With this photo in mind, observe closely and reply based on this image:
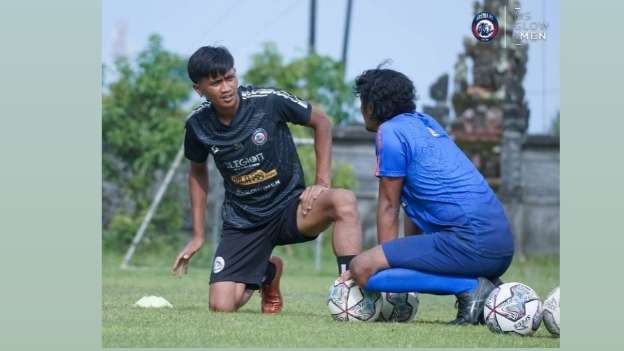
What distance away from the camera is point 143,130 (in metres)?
15.2

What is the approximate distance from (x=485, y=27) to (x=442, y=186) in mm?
1028

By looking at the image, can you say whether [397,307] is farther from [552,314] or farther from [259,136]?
[259,136]

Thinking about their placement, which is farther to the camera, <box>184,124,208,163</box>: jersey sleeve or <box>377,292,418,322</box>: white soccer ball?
<box>184,124,208,163</box>: jersey sleeve

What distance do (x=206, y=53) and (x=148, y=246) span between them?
750cm

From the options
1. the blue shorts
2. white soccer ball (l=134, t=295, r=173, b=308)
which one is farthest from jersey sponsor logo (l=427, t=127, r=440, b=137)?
white soccer ball (l=134, t=295, r=173, b=308)

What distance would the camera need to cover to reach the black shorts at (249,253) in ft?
27.0

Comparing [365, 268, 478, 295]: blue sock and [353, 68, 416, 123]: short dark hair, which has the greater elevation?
[353, 68, 416, 123]: short dark hair

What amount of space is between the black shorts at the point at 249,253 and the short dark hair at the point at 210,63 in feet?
3.32

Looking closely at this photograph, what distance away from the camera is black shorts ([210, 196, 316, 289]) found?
27.0 feet

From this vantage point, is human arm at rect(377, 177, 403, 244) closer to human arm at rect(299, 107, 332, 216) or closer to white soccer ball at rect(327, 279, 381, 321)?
white soccer ball at rect(327, 279, 381, 321)

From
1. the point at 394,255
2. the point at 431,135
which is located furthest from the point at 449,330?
the point at 431,135

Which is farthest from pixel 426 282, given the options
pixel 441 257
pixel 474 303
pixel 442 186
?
pixel 442 186

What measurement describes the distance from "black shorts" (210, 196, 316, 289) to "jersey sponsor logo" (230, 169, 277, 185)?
0.84 ft

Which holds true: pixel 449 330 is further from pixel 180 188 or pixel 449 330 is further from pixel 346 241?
pixel 180 188
